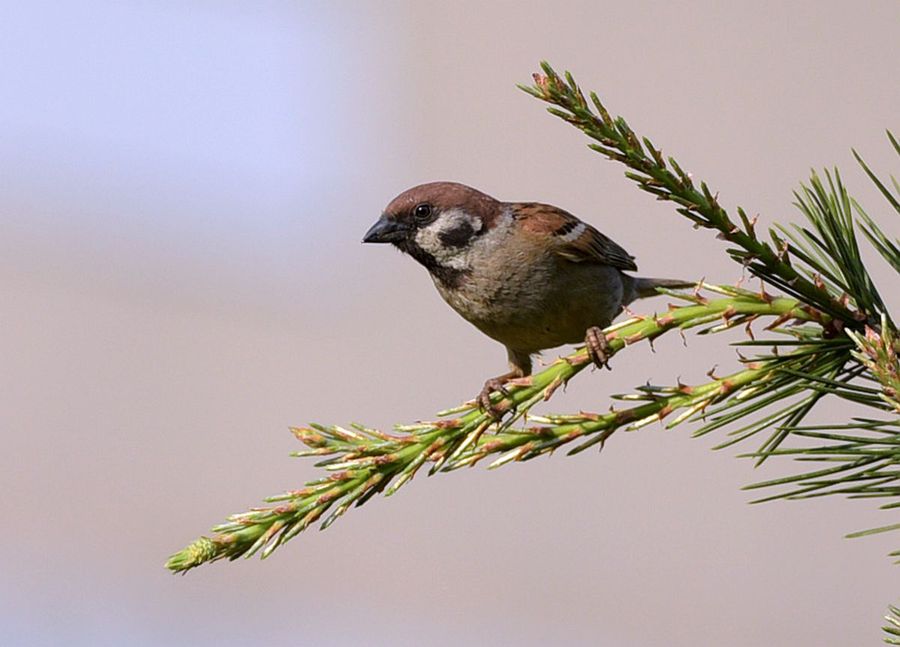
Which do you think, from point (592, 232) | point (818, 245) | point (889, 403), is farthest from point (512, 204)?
point (889, 403)

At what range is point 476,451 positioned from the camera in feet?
3.82

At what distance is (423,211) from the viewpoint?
8.65 feet

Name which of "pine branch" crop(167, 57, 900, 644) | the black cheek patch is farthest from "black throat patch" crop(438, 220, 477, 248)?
"pine branch" crop(167, 57, 900, 644)

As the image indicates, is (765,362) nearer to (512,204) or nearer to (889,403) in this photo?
(889,403)

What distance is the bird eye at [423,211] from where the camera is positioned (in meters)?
2.63

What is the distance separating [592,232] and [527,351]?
1.26ft

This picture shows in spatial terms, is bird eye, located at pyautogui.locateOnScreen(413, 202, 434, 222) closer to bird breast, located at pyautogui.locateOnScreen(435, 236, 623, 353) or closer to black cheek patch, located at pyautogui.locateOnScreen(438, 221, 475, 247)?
black cheek patch, located at pyautogui.locateOnScreen(438, 221, 475, 247)

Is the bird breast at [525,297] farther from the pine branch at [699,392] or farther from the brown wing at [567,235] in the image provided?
the pine branch at [699,392]

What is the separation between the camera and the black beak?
2621mm

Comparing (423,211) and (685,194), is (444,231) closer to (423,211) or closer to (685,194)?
(423,211)

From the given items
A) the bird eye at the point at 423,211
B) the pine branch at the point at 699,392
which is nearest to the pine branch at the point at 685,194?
the pine branch at the point at 699,392

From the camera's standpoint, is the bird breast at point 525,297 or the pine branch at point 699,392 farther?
the bird breast at point 525,297

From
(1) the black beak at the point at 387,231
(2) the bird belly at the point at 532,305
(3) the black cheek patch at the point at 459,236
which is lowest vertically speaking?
(2) the bird belly at the point at 532,305

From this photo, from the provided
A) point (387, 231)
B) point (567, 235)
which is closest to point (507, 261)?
point (567, 235)
